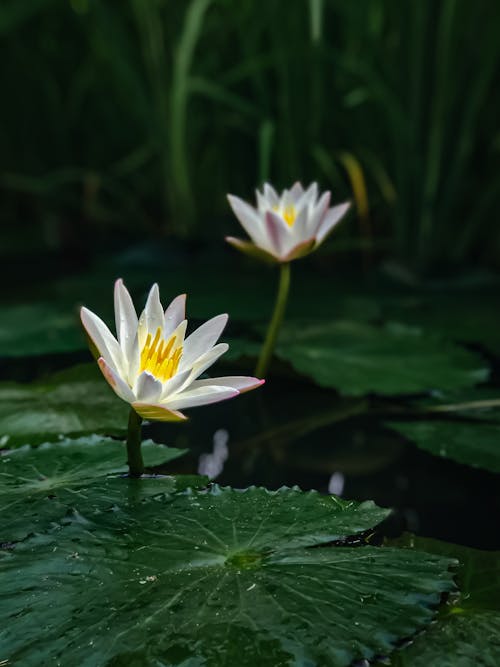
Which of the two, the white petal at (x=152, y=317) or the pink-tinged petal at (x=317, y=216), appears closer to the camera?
the white petal at (x=152, y=317)

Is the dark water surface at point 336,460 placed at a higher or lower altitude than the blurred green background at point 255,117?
lower

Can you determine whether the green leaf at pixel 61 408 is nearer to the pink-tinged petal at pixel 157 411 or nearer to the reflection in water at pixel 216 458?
the reflection in water at pixel 216 458

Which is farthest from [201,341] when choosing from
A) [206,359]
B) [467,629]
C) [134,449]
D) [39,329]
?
[39,329]

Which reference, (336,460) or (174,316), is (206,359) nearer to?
(174,316)

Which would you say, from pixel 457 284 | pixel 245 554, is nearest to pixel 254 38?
pixel 457 284

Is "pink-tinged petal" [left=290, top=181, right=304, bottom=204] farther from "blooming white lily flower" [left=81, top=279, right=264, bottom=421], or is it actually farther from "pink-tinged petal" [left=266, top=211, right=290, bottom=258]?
"blooming white lily flower" [left=81, top=279, right=264, bottom=421]

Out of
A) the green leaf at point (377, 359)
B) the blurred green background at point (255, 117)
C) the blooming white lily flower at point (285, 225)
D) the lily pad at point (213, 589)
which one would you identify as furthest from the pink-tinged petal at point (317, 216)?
the blurred green background at point (255, 117)

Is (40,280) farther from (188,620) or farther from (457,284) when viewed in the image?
(188,620)
